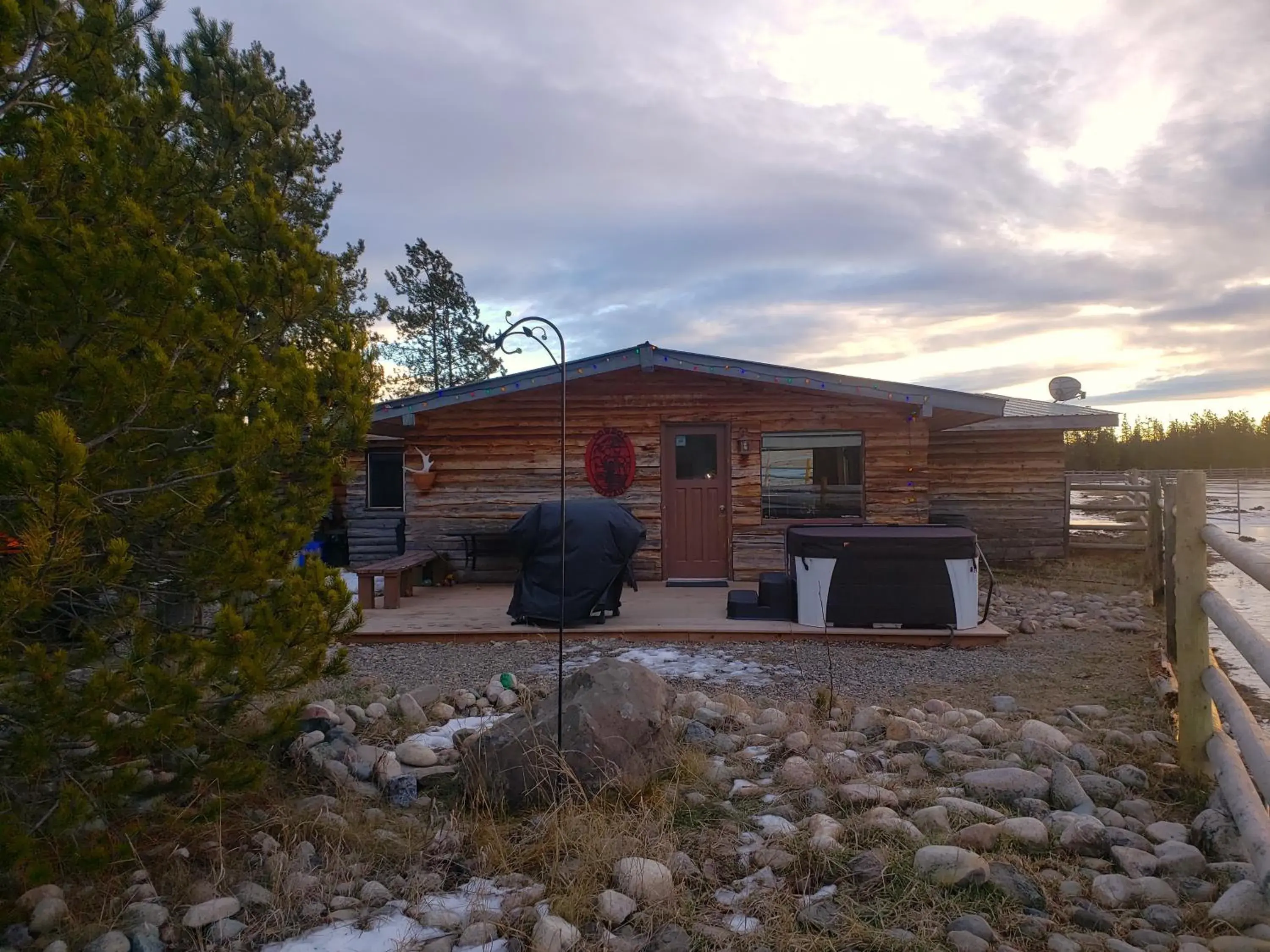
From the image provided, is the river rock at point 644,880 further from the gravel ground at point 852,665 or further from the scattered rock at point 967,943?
the gravel ground at point 852,665

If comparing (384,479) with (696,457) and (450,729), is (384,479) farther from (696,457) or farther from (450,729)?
(450,729)

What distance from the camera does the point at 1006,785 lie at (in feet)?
12.2

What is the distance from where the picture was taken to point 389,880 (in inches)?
123

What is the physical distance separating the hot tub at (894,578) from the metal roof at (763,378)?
3102mm

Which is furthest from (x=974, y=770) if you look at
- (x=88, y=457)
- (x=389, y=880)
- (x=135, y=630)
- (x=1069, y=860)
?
(x=88, y=457)

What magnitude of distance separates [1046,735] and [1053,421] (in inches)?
407

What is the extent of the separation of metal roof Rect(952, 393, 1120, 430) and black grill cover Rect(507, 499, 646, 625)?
7017 millimetres

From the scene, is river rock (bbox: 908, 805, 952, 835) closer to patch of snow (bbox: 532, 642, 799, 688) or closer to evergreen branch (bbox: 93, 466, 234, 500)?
patch of snow (bbox: 532, 642, 799, 688)

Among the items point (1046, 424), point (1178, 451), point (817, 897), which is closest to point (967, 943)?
point (817, 897)

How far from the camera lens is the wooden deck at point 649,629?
764cm

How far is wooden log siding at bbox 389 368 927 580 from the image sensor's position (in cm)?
1113

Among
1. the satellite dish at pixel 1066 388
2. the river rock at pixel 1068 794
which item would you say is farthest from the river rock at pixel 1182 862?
the satellite dish at pixel 1066 388

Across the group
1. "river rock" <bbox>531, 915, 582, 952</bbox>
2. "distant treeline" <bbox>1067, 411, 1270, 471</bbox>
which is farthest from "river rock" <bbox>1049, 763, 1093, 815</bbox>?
"distant treeline" <bbox>1067, 411, 1270, 471</bbox>

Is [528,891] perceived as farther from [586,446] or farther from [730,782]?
[586,446]
